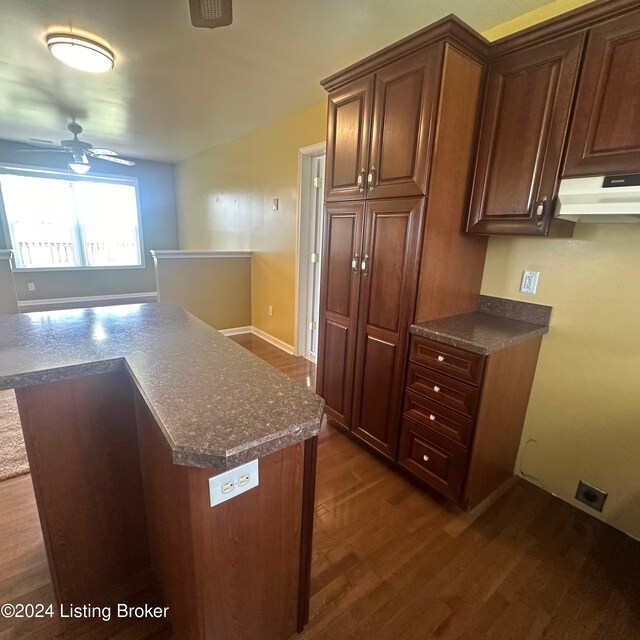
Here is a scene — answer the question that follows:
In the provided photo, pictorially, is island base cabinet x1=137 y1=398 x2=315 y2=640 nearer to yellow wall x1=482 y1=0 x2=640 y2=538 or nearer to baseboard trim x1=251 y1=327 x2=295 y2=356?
yellow wall x1=482 y1=0 x2=640 y2=538

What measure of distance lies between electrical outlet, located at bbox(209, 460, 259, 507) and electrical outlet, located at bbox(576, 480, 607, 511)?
1.82 m

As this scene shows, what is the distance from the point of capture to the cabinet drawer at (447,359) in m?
1.51

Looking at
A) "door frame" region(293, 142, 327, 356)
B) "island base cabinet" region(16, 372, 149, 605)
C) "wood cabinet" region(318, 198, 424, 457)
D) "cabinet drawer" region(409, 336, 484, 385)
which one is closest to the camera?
"island base cabinet" region(16, 372, 149, 605)

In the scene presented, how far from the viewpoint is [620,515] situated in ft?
5.27

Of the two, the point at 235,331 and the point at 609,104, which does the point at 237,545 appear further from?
the point at 235,331

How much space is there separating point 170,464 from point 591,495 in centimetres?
202

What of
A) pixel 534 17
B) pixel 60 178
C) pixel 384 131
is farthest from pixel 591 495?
pixel 60 178

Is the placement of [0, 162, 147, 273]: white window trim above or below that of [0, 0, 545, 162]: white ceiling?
below

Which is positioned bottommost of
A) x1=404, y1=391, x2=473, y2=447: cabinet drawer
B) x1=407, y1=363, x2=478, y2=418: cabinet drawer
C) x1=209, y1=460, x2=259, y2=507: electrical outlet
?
x1=404, y1=391, x2=473, y2=447: cabinet drawer

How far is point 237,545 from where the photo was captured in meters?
0.85

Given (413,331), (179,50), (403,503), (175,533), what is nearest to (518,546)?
(403,503)

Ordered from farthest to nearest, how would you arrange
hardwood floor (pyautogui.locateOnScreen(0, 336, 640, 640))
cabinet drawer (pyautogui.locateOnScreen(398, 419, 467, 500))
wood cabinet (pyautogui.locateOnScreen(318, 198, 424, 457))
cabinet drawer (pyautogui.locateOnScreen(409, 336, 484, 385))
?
wood cabinet (pyautogui.locateOnScreen(318, 198, 424, 457)) → cabinet drawer (pyautogui.locateOnScreen(398, 419, 467, 500)) → cabinet drawer (pyautogui.locateOnScreen(409, 336, 484, 385)) → hardwood floor (pyautogui.locateOnScreen(0, 336, 640, 640))

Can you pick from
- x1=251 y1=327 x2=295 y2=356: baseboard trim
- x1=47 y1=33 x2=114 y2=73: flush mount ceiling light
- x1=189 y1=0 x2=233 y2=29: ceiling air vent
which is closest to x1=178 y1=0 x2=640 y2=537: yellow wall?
x1=189 y1=0 x2=233 y2=29: ceiling air vent

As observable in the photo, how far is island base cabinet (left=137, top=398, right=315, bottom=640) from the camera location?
0.80m
